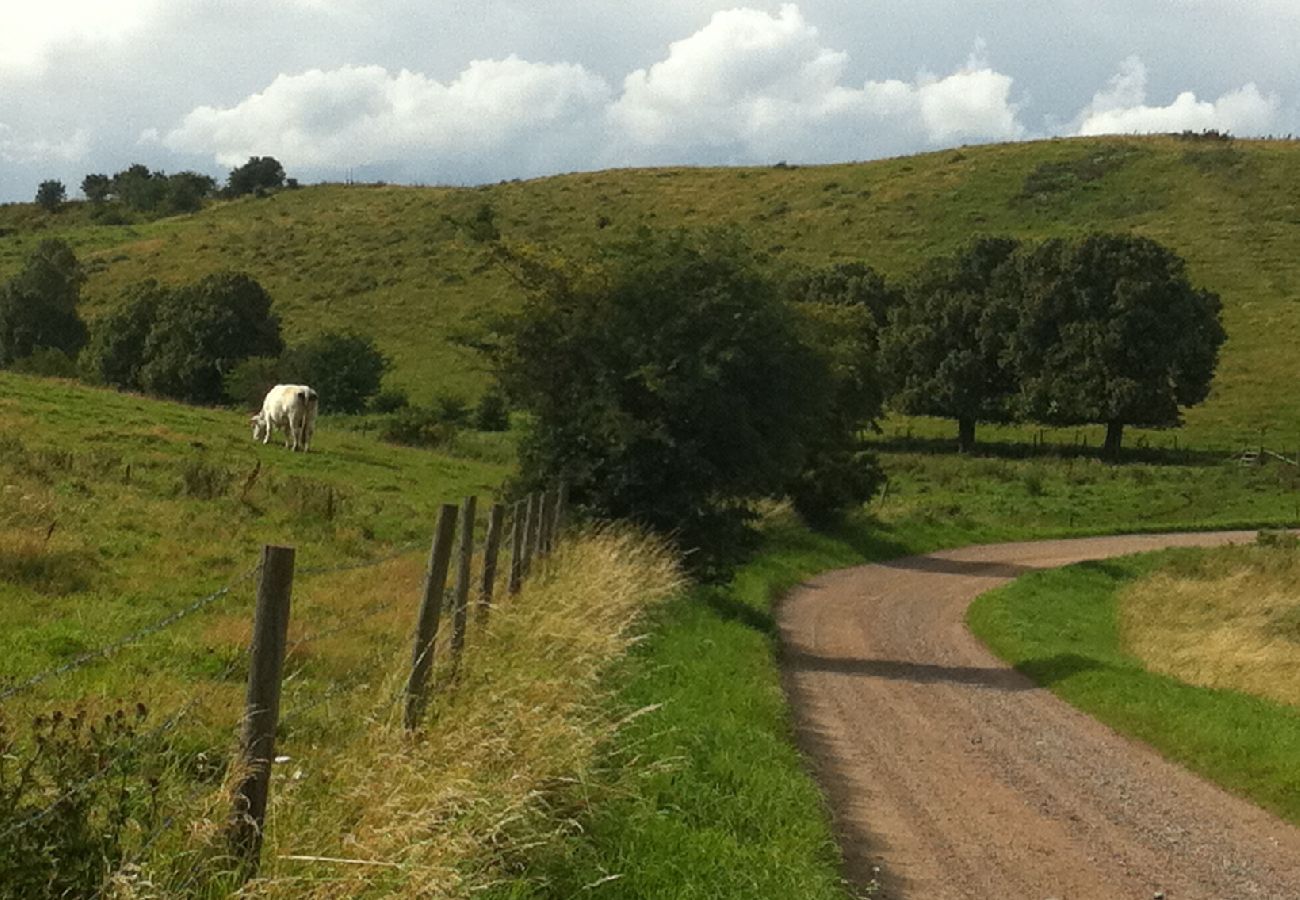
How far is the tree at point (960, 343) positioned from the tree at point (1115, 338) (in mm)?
1243

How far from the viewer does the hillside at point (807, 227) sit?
7019cm

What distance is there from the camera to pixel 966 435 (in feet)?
198

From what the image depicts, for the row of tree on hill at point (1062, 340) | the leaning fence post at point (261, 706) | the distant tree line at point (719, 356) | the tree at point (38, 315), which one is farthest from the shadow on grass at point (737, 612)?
the tree at point (38, 315)

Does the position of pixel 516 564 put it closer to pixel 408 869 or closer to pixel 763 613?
pixel 408 869

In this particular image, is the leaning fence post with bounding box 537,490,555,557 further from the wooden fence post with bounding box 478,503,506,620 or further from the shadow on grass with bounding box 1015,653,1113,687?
the shadow on grass with bounding box 1015,653,1113,687

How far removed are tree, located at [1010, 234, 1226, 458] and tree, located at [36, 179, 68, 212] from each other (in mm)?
112910

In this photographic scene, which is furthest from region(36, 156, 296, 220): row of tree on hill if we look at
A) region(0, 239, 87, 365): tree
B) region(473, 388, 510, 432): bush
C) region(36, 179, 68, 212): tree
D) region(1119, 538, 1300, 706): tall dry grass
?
region(1119, 538, 1300, 706): tall dry grass

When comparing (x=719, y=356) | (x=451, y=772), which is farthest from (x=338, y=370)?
(x=451, y=772)

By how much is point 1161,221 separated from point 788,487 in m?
58.1

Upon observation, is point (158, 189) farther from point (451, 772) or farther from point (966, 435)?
point (451, 772)

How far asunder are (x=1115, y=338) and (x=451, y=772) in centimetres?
5487

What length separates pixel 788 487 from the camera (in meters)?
35.8

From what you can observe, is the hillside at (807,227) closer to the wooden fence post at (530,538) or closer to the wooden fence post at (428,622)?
the wooden fence post at (530,538)

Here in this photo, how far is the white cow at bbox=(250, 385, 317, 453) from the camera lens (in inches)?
1289
